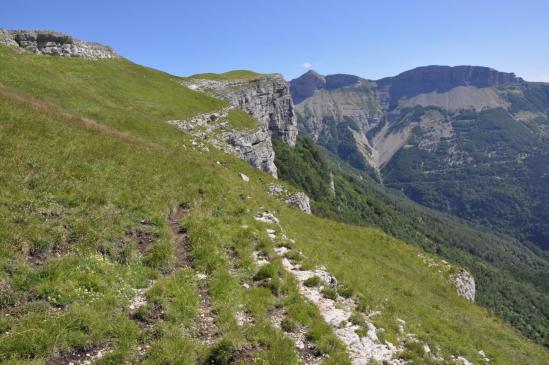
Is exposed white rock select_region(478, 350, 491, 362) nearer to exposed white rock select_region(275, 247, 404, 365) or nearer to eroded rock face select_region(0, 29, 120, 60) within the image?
exposed white rock select_region(275, 247, 404, 365)

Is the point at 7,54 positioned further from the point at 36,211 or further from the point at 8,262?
the point at 8,262

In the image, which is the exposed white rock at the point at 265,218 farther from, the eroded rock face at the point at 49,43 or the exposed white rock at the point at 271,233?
the eroded rock face at the point at 49,43

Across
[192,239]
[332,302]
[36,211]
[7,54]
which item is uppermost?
[7,54]

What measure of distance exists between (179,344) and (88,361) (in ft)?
8.18

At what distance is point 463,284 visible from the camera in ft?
141

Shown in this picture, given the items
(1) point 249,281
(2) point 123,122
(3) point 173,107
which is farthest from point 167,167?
(3) point 173,107

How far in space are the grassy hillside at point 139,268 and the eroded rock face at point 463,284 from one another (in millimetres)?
11611

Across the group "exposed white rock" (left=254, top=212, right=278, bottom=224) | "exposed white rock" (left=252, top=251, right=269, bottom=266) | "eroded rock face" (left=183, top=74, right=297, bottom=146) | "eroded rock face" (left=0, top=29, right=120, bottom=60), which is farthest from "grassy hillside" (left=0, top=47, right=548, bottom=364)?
"eroded rock face" (left=183, top=74, right=297, bottom=146)

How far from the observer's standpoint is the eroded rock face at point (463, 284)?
136 feet

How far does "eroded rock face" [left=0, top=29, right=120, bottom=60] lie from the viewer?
53.0 m

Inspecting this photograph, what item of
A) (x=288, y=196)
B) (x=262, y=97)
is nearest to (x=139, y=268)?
(x=288, y=196)

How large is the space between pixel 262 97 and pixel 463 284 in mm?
106513

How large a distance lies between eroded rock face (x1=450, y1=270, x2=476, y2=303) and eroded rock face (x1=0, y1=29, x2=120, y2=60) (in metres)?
64.9

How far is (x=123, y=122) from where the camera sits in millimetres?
40500
